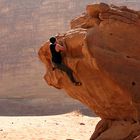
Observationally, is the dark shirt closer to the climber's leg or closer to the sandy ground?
the climber's leg

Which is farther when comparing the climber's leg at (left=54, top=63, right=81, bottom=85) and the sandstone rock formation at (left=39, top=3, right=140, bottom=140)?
the climber's leg at (left=54, top=63, right=81, bottom=85)

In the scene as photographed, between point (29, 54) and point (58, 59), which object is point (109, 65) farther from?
point (29, 54)

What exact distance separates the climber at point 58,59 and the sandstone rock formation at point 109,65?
0.38 ft

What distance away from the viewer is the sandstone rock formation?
9.96m

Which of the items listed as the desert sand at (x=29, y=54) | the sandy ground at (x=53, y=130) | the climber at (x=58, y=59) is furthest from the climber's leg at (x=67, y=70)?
the desert sand at (x=29, y=54)

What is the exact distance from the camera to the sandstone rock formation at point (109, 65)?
9961mm

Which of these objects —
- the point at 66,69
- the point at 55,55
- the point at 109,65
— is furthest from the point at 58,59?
the point at 109,65

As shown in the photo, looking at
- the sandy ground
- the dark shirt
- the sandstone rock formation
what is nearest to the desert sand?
the sandy ground

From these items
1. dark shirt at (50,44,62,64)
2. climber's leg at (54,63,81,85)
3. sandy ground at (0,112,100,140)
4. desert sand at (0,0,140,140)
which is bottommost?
desert sand at (0,0,140,140)

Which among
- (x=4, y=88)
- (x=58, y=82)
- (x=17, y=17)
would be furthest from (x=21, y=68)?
(x=58, y=82)

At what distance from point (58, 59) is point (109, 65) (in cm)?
131

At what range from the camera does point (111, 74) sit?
32.6ft

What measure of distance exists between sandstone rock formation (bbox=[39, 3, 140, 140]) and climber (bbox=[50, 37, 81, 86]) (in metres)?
0.12

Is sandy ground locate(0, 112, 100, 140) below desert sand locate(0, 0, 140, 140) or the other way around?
the other way around
